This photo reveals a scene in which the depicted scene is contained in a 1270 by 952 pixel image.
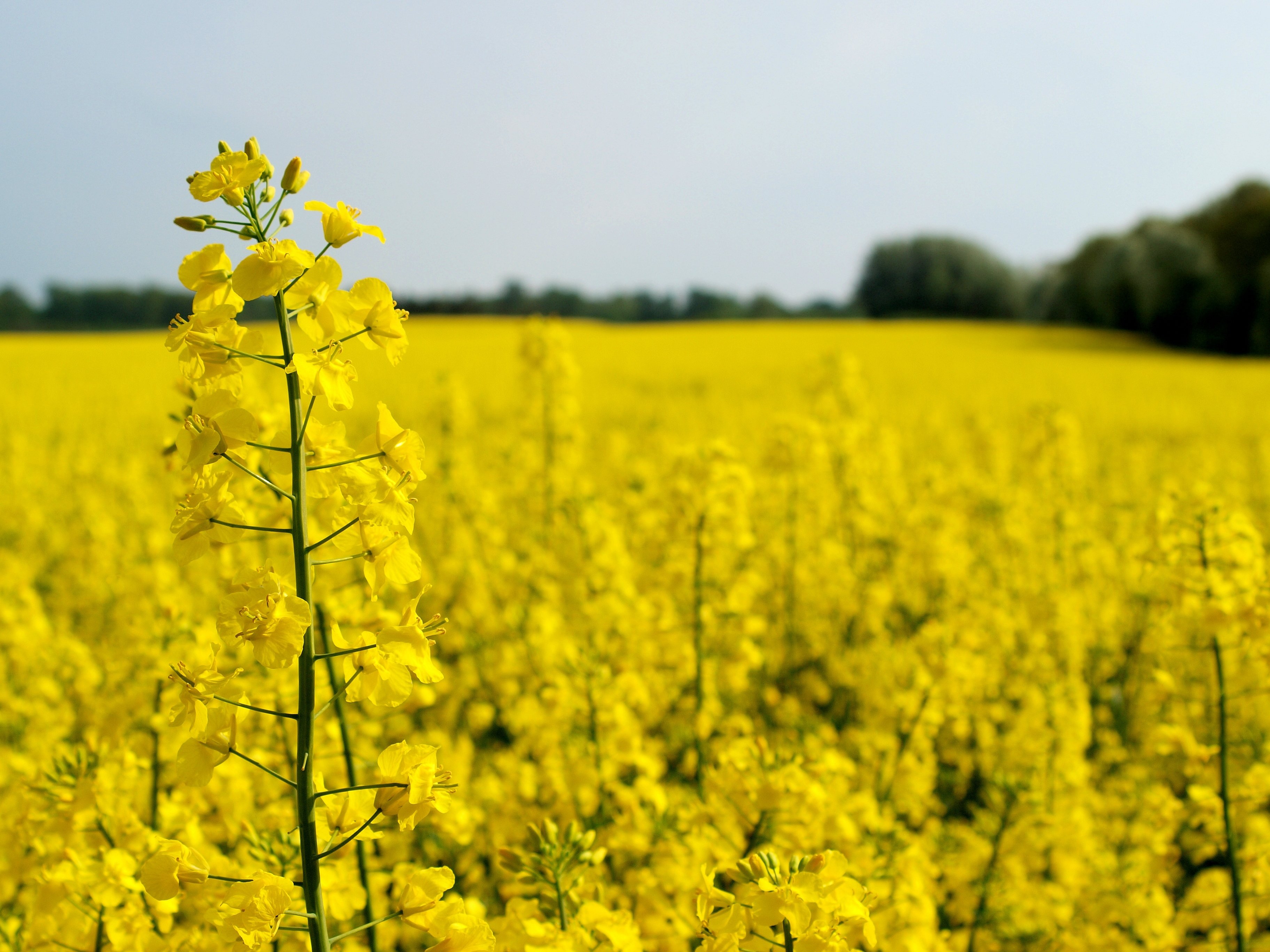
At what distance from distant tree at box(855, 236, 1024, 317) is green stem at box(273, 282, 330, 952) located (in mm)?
65716

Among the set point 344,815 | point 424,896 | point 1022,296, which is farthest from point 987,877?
point 1022,296

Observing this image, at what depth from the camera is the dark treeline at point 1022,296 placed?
120 ft

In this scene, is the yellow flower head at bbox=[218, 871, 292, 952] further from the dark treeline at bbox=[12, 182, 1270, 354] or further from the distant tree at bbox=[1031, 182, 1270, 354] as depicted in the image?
the distant tree at bbox=[1031, 182, 1270, 354]

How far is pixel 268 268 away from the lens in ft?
4.09

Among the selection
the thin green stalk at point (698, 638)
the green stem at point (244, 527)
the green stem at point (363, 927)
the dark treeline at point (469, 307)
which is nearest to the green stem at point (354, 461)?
the green stem at point (244, 527)

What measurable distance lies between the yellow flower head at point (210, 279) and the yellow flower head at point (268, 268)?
54 millimetres

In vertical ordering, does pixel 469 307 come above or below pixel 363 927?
above

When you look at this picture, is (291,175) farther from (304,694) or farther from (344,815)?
(344,815)

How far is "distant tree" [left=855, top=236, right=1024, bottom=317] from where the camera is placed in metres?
62.0

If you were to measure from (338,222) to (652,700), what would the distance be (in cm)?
321

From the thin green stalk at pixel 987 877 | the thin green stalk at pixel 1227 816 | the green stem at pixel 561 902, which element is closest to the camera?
the green stem at pixel 561 902

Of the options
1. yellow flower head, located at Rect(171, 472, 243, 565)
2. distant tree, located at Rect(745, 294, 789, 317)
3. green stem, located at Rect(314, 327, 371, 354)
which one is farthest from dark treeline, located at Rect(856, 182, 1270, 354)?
yellow flower head, located at Rect(171, 472, 243, 565)

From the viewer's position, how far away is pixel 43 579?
6.82 meters

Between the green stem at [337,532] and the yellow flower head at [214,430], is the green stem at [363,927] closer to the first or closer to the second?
the green stem at [337,532]
